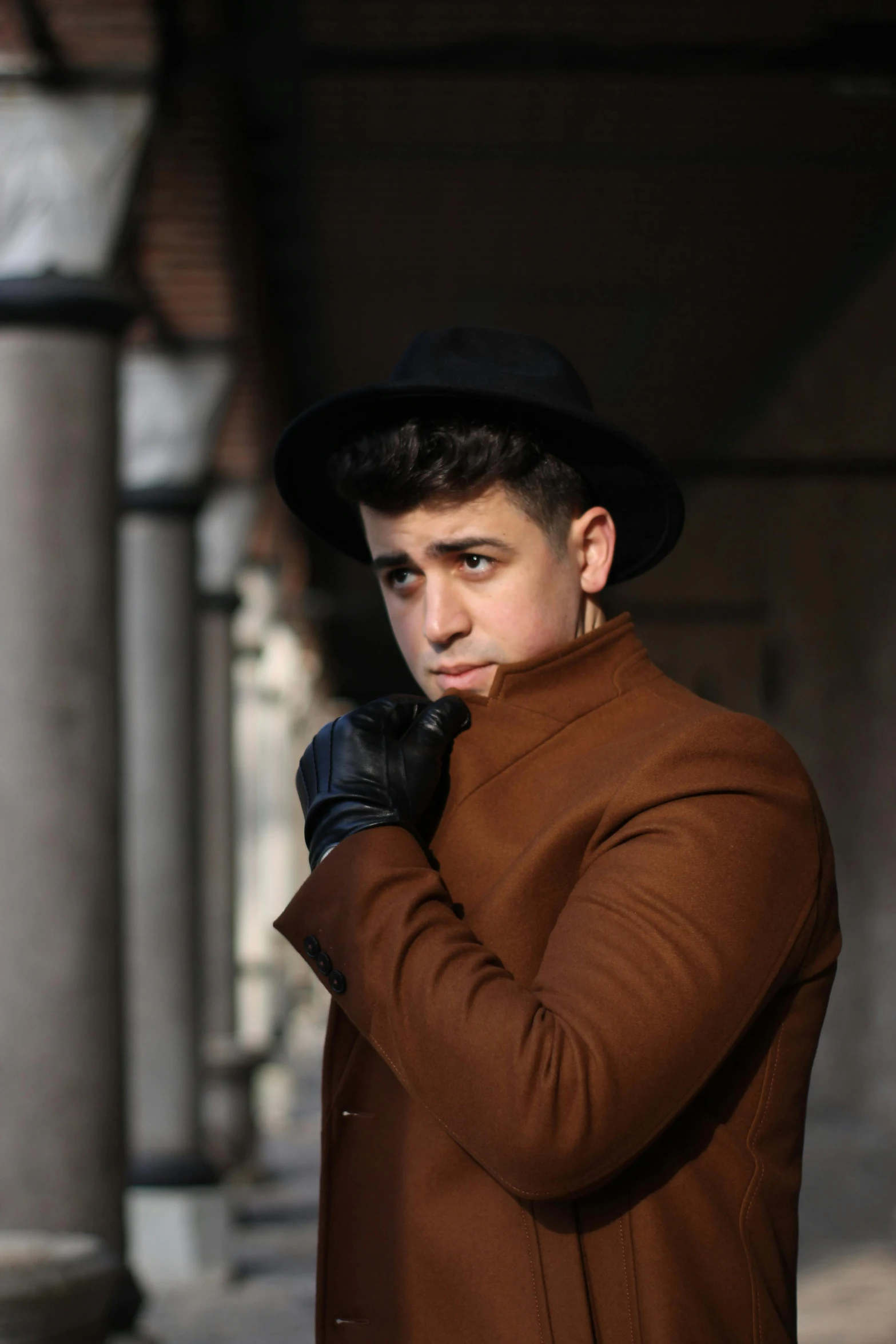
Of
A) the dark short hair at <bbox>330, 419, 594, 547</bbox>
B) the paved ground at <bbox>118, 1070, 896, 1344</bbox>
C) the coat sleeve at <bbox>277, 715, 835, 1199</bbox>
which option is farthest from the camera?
the paved ground at <bbox>118, 1070, 896, 1344</bbox>

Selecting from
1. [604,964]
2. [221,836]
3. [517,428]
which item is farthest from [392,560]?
[221,836]

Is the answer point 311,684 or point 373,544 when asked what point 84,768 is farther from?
point 311,684

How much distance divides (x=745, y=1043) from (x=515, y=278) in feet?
25.9

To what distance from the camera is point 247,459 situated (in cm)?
1092

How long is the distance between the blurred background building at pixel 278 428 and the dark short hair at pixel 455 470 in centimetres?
226

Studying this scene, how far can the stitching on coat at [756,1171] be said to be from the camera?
1714 mm

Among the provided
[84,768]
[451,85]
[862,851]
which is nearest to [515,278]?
[451,85]

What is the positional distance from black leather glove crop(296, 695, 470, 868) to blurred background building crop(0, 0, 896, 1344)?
2154mm

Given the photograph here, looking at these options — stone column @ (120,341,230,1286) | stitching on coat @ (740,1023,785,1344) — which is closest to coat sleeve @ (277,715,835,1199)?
stitching on coat @ (740,1023,785,1344)

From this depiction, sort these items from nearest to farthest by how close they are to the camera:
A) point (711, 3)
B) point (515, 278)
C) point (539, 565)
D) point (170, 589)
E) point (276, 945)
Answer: point (539, 565)
point (711, 3)
point (170, 589)
point (515, 278)
point (276, 945)

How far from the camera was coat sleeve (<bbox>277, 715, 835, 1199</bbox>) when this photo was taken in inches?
60.8

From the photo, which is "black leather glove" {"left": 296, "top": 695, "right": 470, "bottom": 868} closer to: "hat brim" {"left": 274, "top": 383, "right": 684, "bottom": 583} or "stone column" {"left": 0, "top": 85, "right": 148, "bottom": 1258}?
"hat brim" {"left": 274, "top": 383, "right": 684, "bottom": 583}

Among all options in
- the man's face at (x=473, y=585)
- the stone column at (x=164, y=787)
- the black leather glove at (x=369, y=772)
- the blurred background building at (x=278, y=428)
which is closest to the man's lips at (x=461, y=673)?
the man's face at (x=473, y=585)

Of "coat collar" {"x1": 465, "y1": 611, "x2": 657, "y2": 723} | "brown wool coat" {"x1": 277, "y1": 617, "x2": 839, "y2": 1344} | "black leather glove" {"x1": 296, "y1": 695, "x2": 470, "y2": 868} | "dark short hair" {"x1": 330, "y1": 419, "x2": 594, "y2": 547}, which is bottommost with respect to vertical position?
"brown wool coat" {"x1": 277, "y1": 617, "x2": 839, "y2": 1344}
